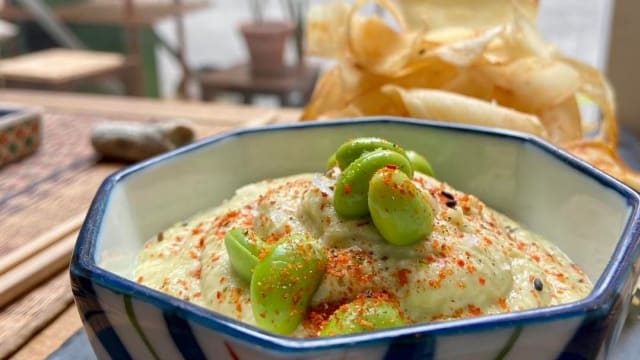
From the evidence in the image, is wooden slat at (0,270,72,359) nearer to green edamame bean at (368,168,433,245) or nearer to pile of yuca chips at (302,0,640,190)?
green edamame bean at (368,168,433,245)

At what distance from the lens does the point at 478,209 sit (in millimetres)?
965

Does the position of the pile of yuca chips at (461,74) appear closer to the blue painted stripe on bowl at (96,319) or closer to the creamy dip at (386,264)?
the creamy dip at (386,264)

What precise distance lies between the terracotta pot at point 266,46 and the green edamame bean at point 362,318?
121 inches

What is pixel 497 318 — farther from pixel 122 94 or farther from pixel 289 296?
pixel 122 94

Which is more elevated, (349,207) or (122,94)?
(349,207)

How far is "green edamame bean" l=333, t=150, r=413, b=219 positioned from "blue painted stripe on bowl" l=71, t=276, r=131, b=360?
0.89ft

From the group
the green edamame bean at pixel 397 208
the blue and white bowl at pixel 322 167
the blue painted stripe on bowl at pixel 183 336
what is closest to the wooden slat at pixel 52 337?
the blue and white bowl at pixel 322 167

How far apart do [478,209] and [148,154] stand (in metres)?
0.92

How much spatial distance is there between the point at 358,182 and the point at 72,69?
115 inches

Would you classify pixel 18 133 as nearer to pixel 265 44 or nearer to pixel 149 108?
pixel 149 108

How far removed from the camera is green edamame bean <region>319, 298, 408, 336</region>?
0.68 metres

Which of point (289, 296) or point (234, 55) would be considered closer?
point (289, 296)

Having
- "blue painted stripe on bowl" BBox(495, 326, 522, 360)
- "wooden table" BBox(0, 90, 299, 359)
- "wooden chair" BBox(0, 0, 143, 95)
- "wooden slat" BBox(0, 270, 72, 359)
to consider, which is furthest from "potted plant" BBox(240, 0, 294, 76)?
"blue painted stripe on bowl" BBox(495, 326, 522, 360)

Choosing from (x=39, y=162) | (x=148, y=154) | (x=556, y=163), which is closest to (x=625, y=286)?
(x=556, y=163)
